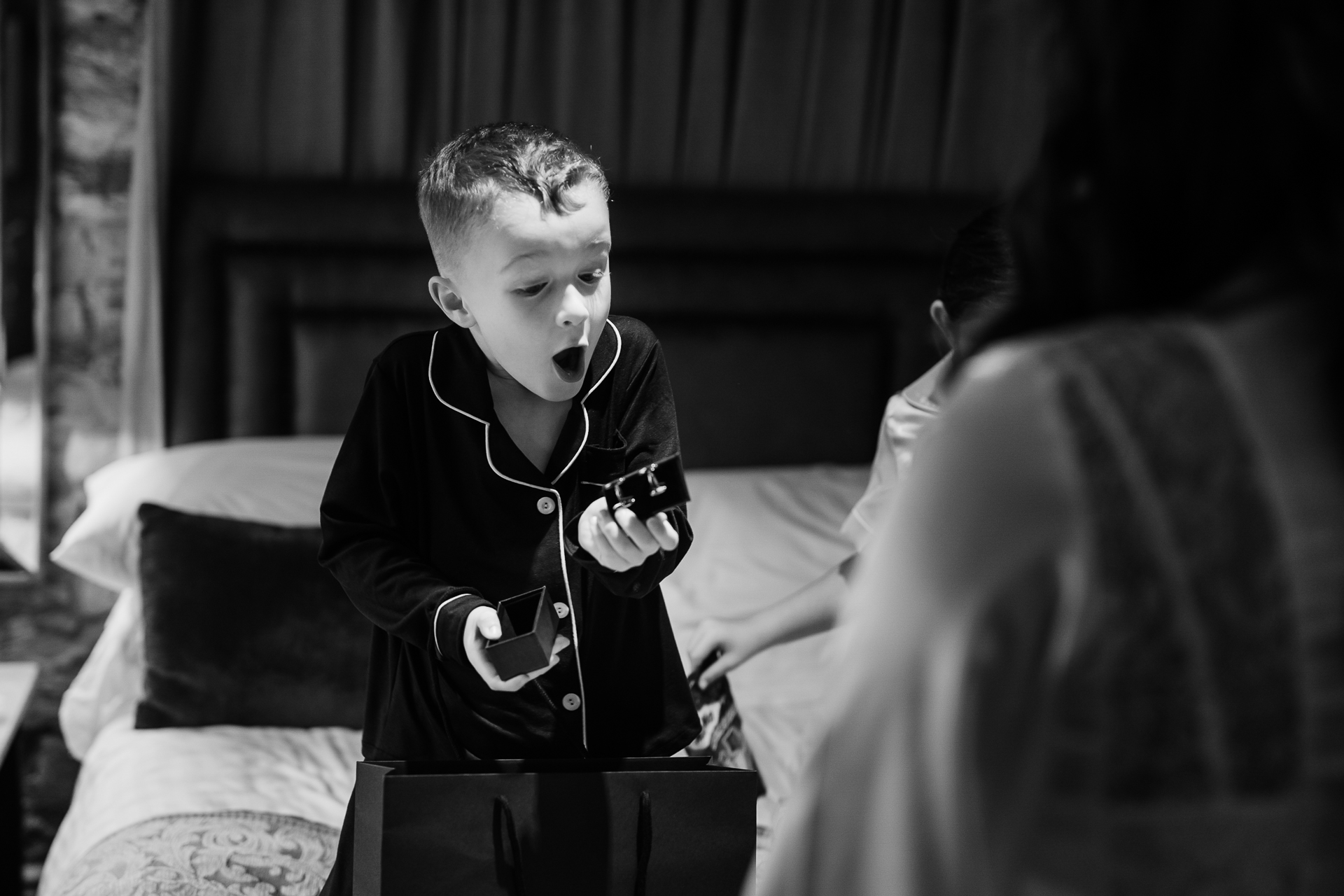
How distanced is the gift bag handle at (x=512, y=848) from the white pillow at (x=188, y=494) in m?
1.38

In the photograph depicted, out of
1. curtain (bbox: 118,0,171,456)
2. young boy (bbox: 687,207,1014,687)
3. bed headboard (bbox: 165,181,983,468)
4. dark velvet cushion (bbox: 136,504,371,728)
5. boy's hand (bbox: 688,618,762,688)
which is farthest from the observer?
bed headboard (bbox: 165,181,983,468)

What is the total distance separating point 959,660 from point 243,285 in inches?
97.1

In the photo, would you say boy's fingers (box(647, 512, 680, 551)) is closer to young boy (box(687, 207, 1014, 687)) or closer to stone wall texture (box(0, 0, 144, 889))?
young boy (box(687, 207, 1014, 687))

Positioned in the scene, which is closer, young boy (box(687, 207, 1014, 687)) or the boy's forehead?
the boy's forehead

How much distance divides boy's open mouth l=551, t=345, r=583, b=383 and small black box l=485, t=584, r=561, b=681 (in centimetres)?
25

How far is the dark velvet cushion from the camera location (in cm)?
232

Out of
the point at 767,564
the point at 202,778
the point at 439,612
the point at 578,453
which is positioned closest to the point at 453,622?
the point at 439,612

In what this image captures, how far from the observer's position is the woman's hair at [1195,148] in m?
0.59

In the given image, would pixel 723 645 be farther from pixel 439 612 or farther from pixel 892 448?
pixel 439 612

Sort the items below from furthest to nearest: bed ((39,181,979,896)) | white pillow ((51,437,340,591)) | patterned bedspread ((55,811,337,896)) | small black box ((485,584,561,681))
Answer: white pillow ((51,437,340,591))
bed ((39,181,979,896))
patterned bedspread ((55,811,337,896))
small black box ((485,584,561,681))

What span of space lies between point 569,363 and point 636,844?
46cm

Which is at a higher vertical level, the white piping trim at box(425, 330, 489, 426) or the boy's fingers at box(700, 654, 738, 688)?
the white piping trim at box(425, 330, 489, 426)

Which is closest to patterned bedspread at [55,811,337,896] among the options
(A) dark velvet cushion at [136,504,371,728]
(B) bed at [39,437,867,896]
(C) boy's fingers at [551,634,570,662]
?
(B) bed at [39,437,867,896]

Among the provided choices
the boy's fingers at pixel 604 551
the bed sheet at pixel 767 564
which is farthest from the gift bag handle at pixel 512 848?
the bed sheet at pixel 767 564
